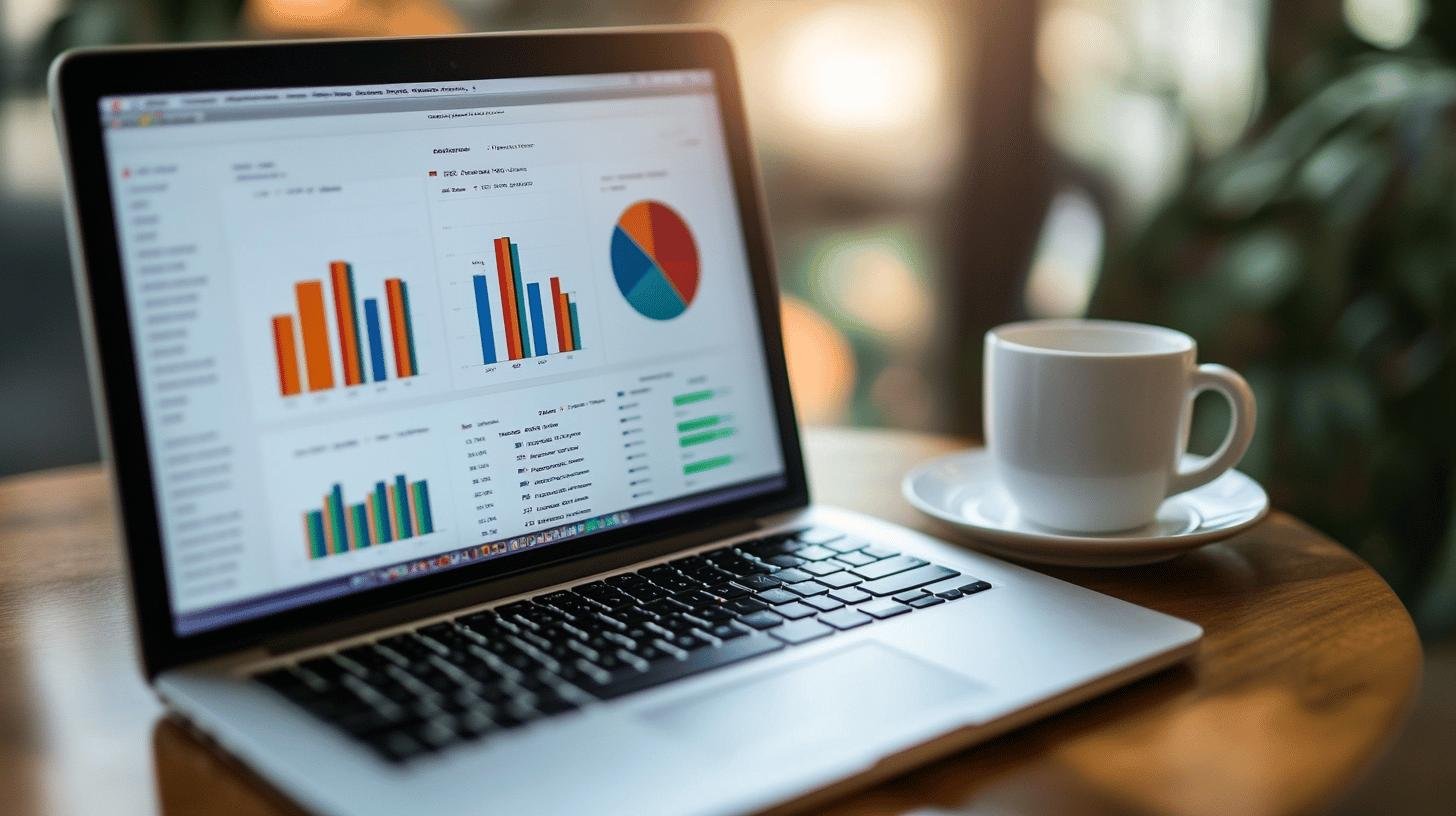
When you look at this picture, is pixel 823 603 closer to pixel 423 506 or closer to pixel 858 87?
pixel 423 506

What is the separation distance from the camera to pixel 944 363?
7.31 ft

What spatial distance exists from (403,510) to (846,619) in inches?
10.0

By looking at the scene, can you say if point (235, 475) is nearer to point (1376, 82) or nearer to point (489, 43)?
point (489, 43)

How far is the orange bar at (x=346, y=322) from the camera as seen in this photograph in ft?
2.15

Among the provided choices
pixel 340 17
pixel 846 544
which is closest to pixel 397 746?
pixel 846 544

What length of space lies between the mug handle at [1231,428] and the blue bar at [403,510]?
0.49 metres

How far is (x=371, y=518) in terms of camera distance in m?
0.65

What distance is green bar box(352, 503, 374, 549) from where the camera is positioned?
0.65 metres

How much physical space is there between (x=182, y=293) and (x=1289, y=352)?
4.24 ft

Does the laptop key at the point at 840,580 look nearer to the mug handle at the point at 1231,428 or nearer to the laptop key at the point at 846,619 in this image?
the laptop key at the point at 846,619

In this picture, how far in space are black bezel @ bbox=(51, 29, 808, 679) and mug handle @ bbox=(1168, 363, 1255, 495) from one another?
0.27m

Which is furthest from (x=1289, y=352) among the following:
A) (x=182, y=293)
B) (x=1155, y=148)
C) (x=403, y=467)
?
(x=182, y=293)

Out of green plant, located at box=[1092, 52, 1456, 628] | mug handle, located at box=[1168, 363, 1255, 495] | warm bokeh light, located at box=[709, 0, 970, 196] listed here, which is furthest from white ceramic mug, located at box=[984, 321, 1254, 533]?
warm bokeh light, located at box=[709, 0, 970, 196]

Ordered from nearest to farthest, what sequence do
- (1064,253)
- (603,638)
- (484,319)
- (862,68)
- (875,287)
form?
(603,638), (484,319), (1064,253), (862,68), (875,287)
